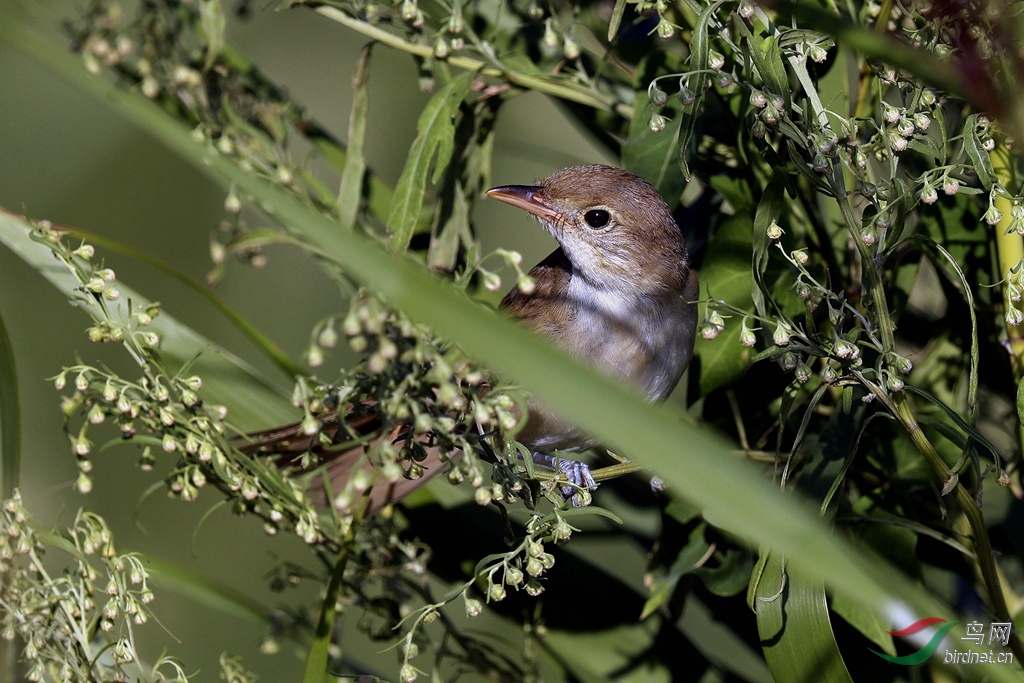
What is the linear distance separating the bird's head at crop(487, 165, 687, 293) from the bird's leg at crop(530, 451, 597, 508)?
1.66ft

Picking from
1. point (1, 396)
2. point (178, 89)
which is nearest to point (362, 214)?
point (178, 89)

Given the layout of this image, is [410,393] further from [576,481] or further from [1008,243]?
[1008,243]

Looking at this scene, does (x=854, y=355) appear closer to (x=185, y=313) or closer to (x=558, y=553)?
(x=558, y=553)

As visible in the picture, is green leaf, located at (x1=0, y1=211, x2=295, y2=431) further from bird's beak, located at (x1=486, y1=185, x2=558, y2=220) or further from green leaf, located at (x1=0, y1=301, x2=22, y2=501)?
bird's beak, located at (x1=486, y1=185, x2=558, y2=220)

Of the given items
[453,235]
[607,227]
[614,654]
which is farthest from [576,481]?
[607,227]

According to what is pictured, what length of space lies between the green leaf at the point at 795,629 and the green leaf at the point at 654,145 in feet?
2.35

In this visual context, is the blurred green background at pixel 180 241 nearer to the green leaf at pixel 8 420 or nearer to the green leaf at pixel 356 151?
the green leaf at pixel 356 151

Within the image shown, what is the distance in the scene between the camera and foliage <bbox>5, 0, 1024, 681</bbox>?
1.07m

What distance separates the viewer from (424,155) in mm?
1534

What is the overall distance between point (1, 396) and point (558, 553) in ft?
3.56

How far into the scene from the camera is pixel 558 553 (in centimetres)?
184

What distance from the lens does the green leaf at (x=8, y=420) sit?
1260mm

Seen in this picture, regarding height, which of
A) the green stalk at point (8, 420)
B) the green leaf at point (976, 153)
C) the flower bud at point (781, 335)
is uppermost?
the green leaf at point (976, 153)

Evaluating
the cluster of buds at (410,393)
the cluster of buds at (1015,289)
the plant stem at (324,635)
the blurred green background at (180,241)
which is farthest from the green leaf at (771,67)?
the blurred green background at (180,241)
